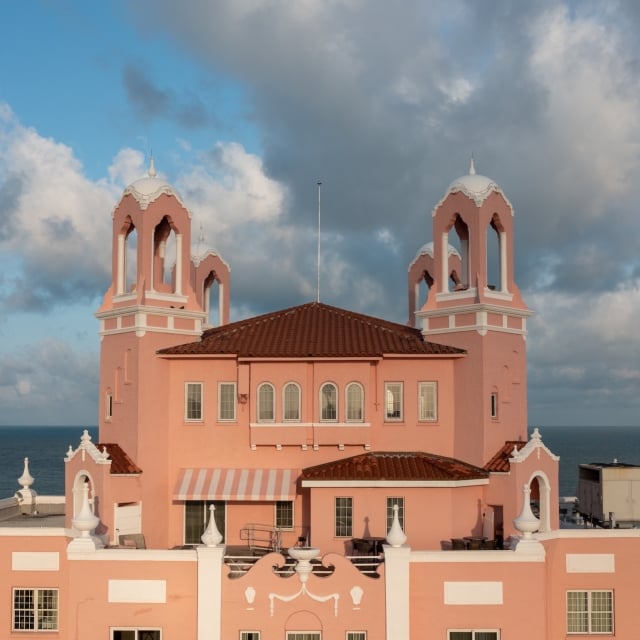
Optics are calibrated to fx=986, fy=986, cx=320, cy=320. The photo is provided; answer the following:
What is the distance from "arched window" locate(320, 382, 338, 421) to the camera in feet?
113

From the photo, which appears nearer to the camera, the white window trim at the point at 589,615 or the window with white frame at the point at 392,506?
the white window trim at the point at 589,615

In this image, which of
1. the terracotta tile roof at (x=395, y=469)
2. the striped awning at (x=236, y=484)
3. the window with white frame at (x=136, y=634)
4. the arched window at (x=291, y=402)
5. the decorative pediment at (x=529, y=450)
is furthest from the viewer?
the arched window at (x=291, y=402)

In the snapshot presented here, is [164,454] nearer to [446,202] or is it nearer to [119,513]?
[119,513]

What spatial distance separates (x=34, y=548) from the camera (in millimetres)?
30672

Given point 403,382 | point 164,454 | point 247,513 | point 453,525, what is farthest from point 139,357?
point 453,525

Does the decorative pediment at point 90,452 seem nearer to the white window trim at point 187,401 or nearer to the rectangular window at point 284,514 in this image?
the white window trim at point 187,401

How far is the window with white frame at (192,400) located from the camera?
115ft

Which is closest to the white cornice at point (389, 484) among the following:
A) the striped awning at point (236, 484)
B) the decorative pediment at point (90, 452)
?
the striped awning at point (236, 484)

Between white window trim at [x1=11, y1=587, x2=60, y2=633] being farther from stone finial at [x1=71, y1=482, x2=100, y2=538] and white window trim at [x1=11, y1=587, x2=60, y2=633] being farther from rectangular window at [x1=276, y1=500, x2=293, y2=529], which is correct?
rectangular window at [x1=276, y1=500, x2=293, y2=529]

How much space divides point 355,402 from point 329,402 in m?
0.91

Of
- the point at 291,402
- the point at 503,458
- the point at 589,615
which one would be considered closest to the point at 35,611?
the point at 291,402

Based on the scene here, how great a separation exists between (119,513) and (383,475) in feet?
29.3

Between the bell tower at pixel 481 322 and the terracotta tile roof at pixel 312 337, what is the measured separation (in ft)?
2.78

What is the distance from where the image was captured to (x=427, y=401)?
34.9m
